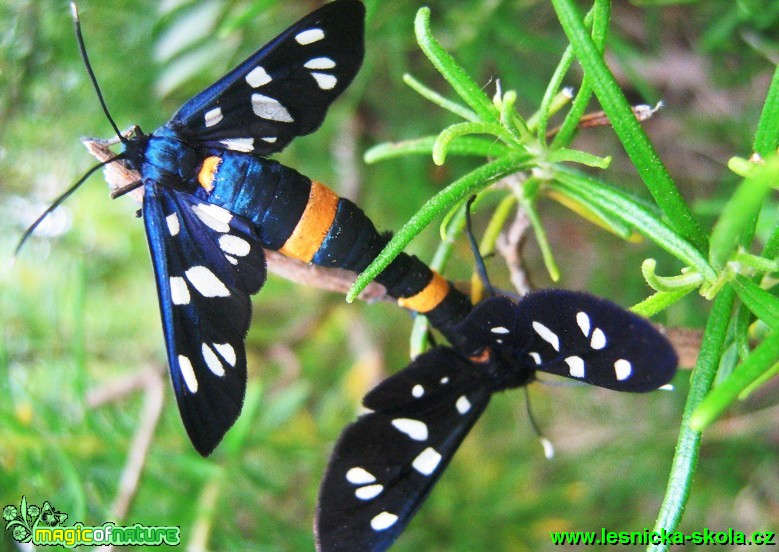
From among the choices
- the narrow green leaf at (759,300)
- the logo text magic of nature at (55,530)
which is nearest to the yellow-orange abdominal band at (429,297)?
the narrow green leaf at (759,300)

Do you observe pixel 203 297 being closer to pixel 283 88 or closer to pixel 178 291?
pixel 178 291


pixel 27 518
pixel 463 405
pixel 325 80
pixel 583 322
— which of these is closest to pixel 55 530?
pixel 27 518

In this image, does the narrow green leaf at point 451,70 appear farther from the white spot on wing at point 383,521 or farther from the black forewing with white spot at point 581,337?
the white spot on wing at point 383,521

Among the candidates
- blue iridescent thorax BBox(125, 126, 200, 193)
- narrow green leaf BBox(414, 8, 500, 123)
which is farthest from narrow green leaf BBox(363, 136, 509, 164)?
blue iridescent thorax BBox(125, 126, 200, 193)

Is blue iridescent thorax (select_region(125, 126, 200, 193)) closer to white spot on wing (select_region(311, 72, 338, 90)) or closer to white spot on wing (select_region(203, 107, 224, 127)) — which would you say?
white spot on wing (select_region(203, 107, 224, 127))

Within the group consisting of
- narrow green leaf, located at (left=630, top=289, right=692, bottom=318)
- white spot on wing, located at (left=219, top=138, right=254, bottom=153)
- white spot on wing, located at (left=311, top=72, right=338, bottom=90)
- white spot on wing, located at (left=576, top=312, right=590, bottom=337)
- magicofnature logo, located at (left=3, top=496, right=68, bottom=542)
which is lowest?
white spot on wing, located at (left=576, top=312, right=590, bottom=337)

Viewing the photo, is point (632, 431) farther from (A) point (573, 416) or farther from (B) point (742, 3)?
(B) point (742, 3)
